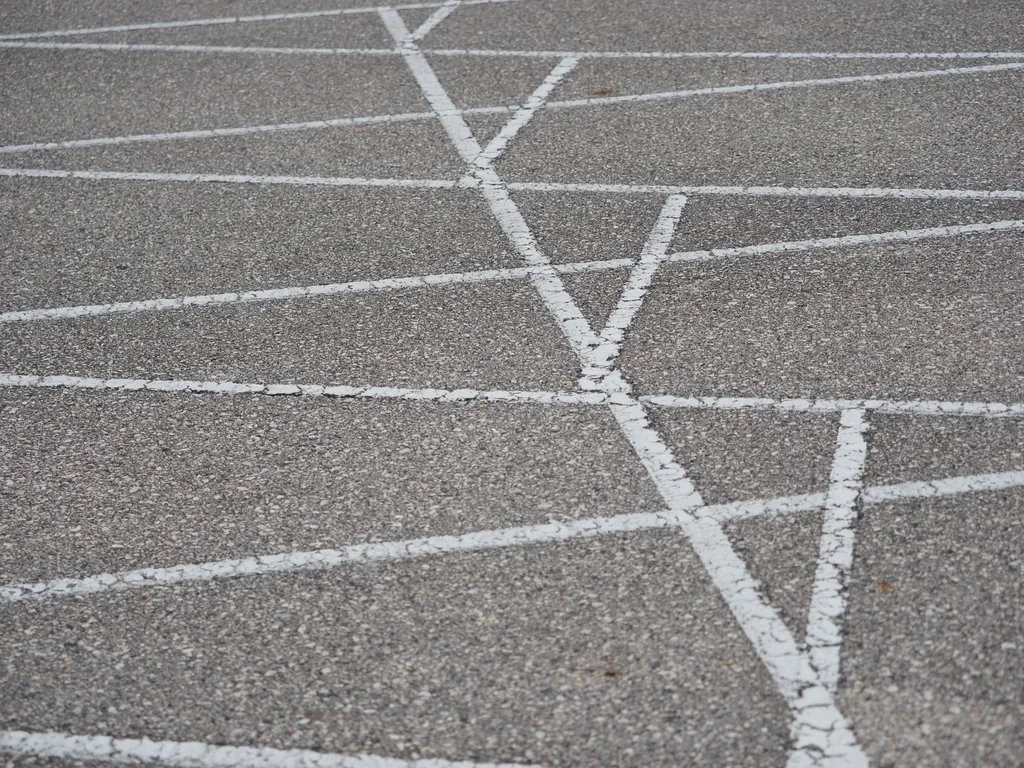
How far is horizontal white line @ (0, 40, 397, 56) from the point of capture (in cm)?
905

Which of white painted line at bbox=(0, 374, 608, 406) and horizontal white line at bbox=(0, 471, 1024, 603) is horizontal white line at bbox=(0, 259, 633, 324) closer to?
white painted line at bbox=(0, 374, 608, 406)

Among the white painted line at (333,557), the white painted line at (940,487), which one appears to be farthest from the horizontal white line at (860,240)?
the white painted line at (333,557)

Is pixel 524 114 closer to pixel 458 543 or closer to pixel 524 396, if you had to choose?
pixel 524 396

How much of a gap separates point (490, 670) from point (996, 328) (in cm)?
265

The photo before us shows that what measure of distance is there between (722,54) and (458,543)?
5386mm

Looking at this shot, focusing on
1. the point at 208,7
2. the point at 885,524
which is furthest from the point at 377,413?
the point at 208,7

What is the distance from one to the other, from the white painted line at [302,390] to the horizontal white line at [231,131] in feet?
9.30

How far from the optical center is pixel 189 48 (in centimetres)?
937

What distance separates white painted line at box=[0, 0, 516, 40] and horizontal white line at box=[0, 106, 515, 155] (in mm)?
2500

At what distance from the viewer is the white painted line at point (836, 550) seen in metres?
3.48

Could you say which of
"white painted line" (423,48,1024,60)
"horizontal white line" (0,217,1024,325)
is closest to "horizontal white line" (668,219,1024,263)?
"horizontal white line" (0,217,1024,325)

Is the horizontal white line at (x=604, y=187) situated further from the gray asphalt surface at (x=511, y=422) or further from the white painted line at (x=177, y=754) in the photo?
the white painted line at (x=177, y=754)

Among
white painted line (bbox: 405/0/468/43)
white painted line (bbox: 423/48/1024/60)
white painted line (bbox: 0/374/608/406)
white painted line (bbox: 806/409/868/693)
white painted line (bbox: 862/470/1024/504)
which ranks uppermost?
white painted line (bbox: 0/374/608/406)

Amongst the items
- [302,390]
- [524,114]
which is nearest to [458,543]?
[302,390]
